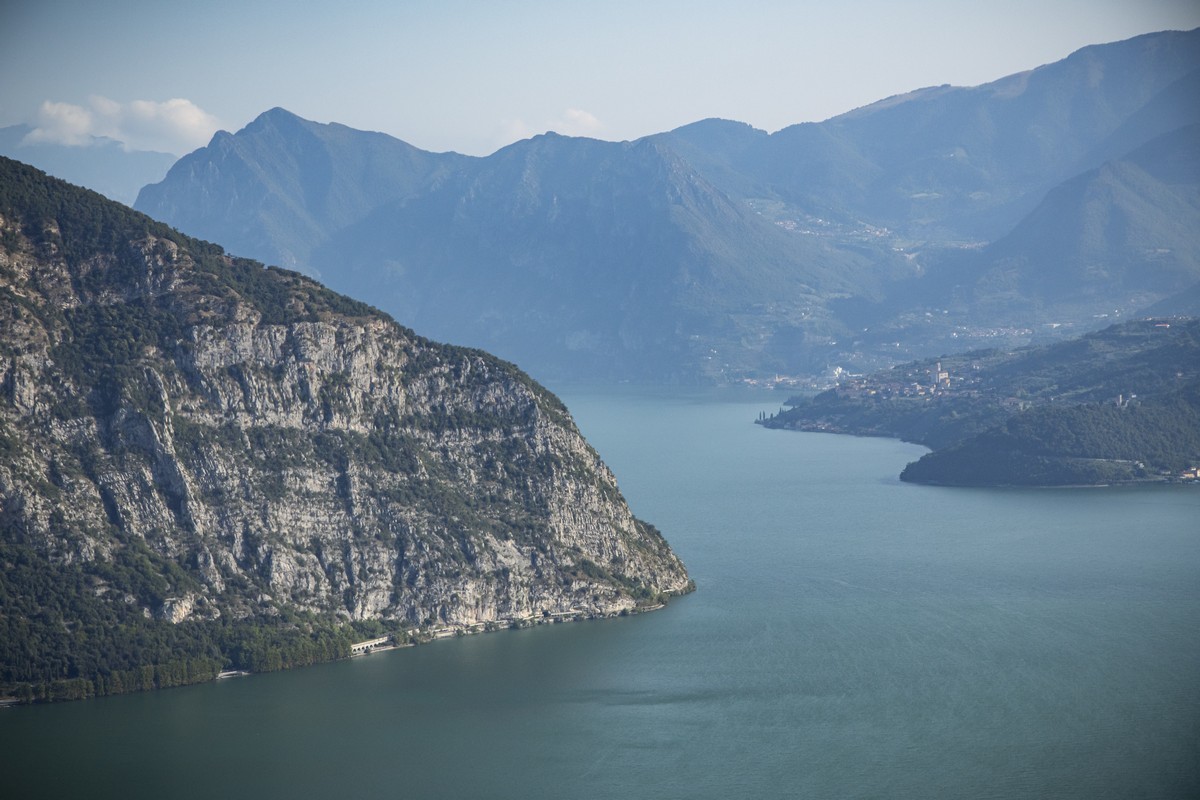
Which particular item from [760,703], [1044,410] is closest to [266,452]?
[760,703]

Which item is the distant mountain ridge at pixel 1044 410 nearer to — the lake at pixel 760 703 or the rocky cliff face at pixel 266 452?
the lake at pixel 760 703


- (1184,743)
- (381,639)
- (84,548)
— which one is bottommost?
(1184,743)

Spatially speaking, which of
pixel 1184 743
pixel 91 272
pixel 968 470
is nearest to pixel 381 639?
pixel 91 272

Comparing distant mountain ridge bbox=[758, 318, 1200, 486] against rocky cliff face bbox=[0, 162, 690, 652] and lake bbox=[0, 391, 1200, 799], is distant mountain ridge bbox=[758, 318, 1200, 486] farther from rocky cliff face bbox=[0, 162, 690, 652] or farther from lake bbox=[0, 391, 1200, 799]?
rocky cliff face bbox=[0, 162, 690, 652]

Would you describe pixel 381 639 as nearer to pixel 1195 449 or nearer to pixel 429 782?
pixel 429 782

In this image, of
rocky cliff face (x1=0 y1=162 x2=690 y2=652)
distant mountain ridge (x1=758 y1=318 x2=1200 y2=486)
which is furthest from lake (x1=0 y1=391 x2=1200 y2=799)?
distant mountain ridge (x1=758 y1=318 x2=1200 y2=486)

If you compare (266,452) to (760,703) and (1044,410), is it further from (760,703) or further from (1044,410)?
(1044,410)

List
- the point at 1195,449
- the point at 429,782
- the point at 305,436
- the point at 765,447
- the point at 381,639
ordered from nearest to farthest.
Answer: the point at 429,782 → the point at 381,639 → the point at 305,436 → the point at 1195,449 → the point at 765,447
